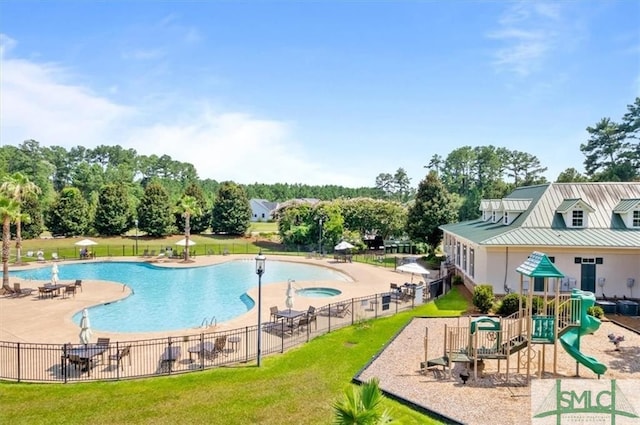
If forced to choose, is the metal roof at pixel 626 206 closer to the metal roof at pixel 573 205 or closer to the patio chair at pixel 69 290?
the metal roof at pixel 573 205

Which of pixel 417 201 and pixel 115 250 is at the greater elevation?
pixel 417 201

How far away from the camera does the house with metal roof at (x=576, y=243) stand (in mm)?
21141

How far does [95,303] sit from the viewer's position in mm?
23219

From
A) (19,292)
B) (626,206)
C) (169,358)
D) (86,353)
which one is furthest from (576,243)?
(19,292)

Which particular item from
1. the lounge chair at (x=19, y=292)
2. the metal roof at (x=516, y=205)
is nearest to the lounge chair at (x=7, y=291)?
the lounge chair at (x=19, y=292)

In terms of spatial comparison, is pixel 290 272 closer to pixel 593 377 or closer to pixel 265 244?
pixel 265 244

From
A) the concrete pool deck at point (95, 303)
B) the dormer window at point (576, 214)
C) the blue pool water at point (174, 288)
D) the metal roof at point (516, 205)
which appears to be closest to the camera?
the concrete pool deck at point (95, 303)

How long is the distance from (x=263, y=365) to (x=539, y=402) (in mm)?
8085

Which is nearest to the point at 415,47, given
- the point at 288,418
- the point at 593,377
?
the point at 593,377

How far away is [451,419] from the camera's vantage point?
9.86 meters

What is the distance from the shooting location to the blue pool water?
21.4 meters

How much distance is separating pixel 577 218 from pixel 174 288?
997 inches

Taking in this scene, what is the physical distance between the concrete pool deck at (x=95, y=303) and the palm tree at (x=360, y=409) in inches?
521

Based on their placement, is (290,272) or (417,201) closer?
(290,272)
